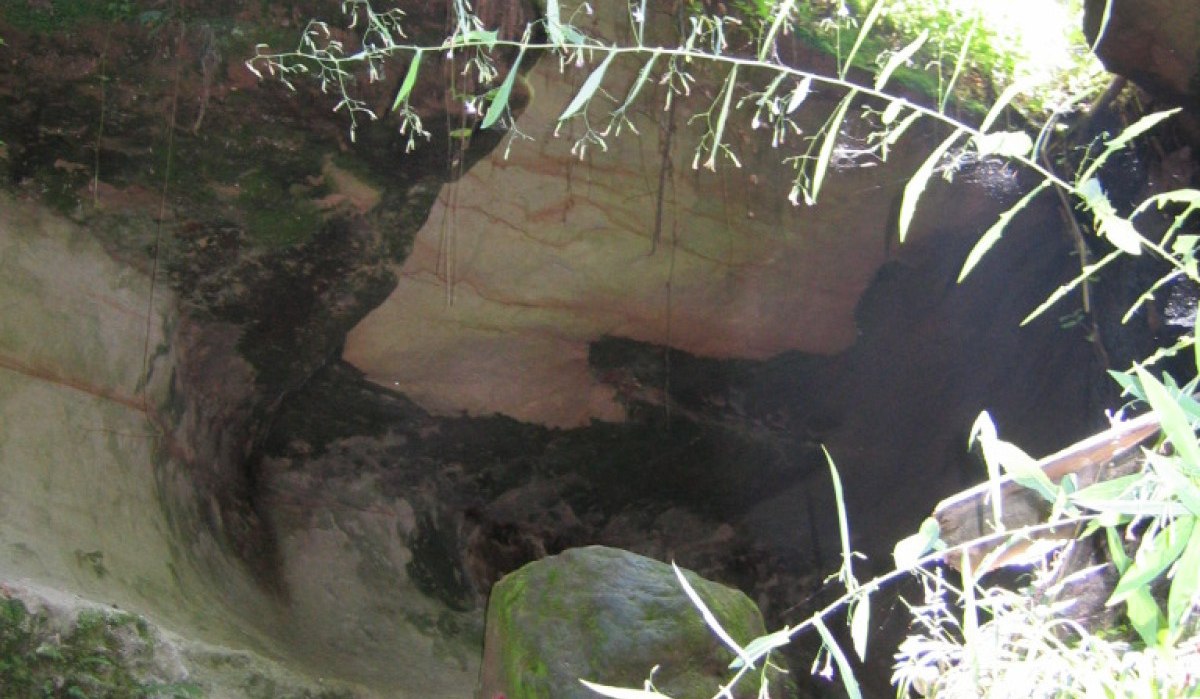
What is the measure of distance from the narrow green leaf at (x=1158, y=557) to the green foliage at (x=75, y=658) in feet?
8.82

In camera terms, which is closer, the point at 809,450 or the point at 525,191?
the point at 525,191

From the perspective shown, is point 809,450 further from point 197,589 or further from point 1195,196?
point 1195,196

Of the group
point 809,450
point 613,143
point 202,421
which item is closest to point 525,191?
point 613,143

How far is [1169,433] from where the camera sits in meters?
1.19

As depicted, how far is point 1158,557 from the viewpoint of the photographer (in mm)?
1276

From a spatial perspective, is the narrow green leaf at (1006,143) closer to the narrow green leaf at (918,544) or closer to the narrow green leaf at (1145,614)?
the narrow green leaf at (918,544)

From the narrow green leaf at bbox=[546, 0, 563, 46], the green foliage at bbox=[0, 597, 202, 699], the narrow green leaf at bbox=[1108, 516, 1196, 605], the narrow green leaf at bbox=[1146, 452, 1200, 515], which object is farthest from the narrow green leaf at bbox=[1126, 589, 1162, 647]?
the green foliage at bbox=[0, 597, 202, 699]

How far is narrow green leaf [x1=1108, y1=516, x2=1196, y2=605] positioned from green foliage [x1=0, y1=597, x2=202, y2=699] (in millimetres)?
2688

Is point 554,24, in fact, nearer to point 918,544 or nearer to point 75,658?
point 918,544

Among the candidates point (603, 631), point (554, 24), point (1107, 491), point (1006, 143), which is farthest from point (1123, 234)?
point (603, 631)

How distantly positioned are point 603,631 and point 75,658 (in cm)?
155

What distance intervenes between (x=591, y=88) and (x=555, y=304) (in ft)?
12.7

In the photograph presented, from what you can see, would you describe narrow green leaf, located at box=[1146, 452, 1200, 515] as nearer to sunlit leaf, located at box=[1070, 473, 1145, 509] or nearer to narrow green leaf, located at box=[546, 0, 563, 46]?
sunlit leaf, located at box=[1070, 473, 1145, 509]

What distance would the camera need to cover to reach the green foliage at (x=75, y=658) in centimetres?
275
